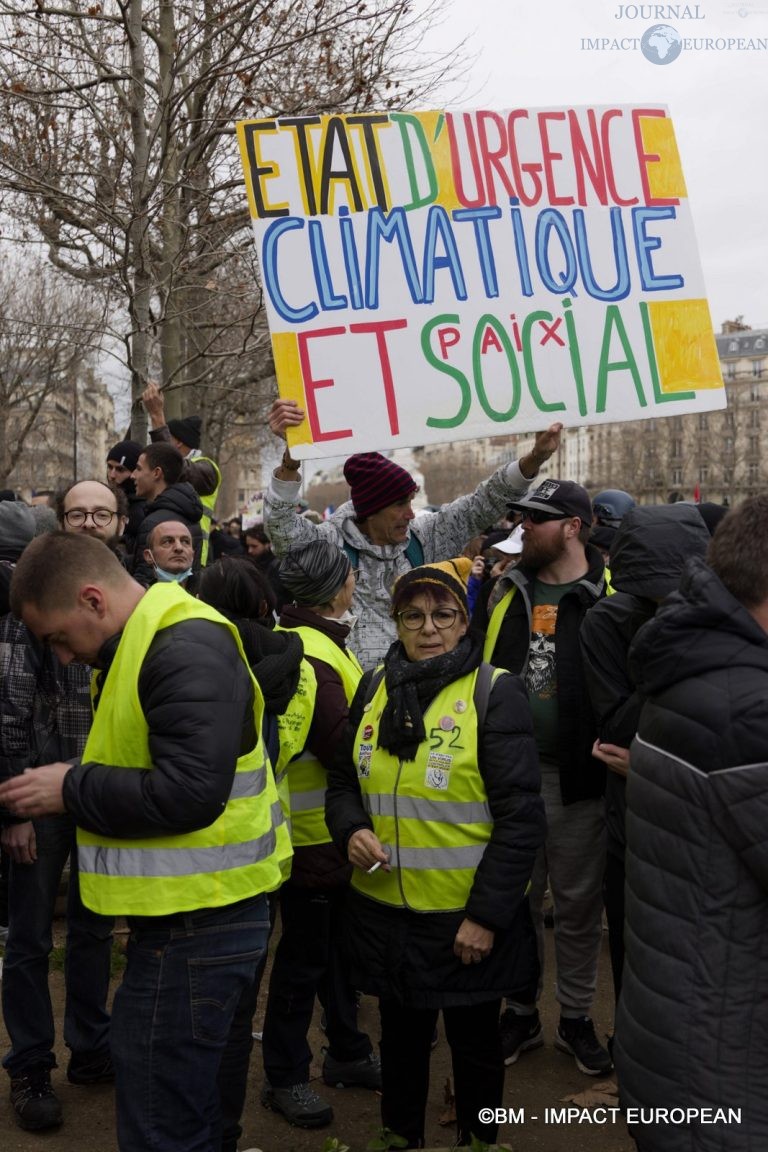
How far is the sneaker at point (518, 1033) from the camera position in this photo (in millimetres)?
4234

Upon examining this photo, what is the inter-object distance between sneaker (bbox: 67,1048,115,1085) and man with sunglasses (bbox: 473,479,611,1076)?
4.83 ft

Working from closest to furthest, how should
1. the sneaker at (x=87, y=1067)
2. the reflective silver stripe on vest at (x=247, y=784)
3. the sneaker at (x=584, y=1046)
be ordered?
the reflective silver stripe on vest at (x=247, y=784) < the sneaker at (x=87, y=1067) < the sneaker at (x=584, y=1046)

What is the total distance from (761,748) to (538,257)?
258 cm

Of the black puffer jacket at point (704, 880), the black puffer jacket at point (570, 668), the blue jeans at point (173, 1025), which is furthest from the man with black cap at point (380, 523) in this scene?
the black puffer jacket at point (704, 880)

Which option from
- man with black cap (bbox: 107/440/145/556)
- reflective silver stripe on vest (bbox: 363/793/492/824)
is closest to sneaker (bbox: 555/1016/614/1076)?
reflective silver stripe on vest (bbox: 363/793/492/824)

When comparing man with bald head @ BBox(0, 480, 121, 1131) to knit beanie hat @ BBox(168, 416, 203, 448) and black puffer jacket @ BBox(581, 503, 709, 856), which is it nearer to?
black puffer jacket @ BBox(581, 503, 709, 856)

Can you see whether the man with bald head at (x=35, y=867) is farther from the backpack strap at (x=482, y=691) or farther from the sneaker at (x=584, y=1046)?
the sneaker at (x=584, y=1046)

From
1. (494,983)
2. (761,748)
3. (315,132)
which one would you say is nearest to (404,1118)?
(494,983)

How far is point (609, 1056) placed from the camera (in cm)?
417

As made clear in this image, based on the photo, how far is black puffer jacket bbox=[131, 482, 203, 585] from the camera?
533 centimetres

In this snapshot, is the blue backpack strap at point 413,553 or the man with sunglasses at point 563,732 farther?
the blue backpack strap at point 413,553

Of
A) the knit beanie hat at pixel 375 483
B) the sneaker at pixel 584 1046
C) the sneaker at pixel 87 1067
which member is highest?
the knit beanie hat at pixel 375 483

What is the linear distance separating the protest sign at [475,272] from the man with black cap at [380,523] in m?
0.23

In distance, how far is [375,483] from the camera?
428cm
